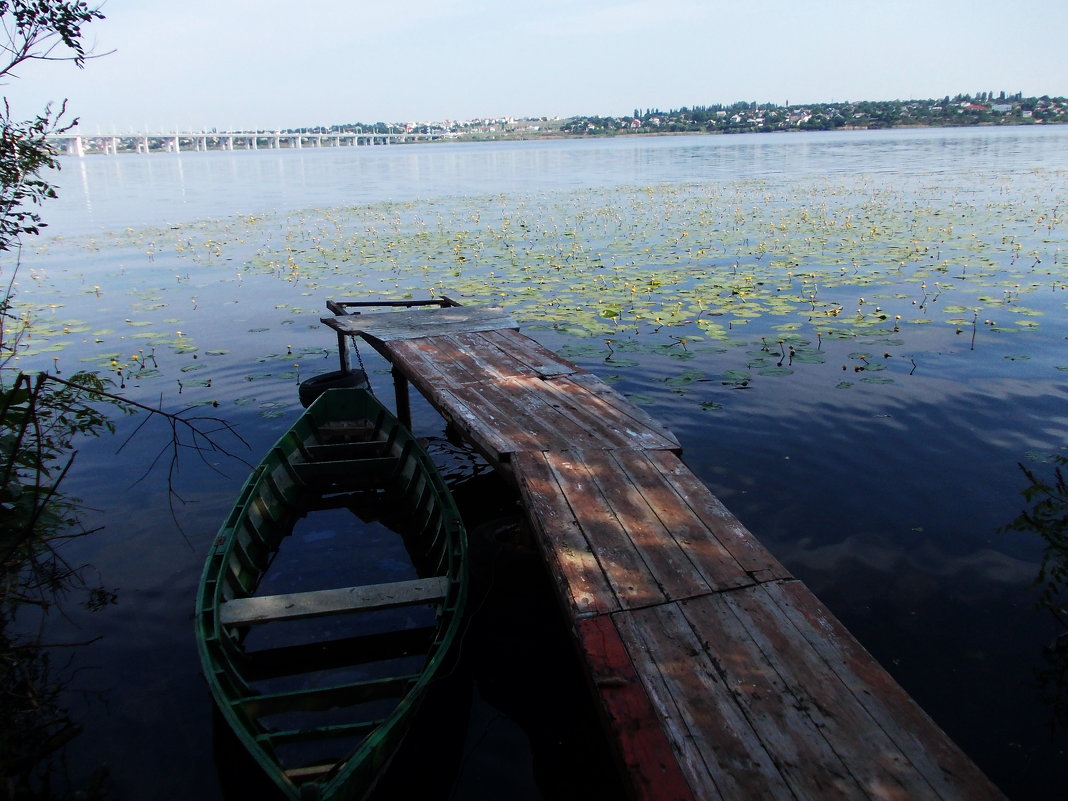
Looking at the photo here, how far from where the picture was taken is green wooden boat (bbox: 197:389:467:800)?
130 inches

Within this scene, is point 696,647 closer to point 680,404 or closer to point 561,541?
point 561,541

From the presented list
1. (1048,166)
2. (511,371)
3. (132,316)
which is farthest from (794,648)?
(1048,166)

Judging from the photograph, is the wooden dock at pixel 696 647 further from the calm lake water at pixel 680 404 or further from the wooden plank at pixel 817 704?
the calm lake water at pixel 680 404

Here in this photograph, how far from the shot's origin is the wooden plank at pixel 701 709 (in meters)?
2.42

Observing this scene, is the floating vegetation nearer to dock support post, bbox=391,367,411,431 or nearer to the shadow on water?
dock support post, bbox=391,367,411,431

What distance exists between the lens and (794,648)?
302 cm

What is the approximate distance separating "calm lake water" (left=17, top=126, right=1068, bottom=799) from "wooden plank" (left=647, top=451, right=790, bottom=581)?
132 centimetres

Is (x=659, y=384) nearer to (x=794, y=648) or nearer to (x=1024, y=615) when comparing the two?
(x=1024, y=615)

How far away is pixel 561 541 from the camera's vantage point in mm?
3826

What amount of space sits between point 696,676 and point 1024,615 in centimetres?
310

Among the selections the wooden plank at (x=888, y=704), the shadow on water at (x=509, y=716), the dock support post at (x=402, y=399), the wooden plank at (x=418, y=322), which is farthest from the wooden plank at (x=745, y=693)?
the dock support post at (x=402, y=399)

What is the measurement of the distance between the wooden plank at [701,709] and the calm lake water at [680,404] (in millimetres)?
1102

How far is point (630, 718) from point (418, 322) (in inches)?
255

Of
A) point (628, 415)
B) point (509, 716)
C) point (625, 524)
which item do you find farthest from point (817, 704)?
point (628, 415)
